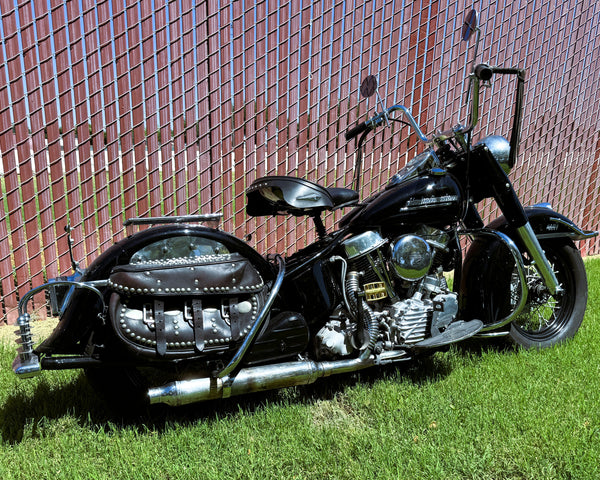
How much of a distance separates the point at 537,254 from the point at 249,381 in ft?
5.67

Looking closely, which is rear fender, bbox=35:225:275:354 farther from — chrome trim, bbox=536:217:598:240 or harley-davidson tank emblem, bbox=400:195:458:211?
chrome trim, bbox=536:217:598:240

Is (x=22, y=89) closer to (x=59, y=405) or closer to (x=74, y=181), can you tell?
(x=74, y=181)

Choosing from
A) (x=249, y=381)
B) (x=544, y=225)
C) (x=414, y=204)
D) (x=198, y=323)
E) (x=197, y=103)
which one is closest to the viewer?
(x=198, y=323)

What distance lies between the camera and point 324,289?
2293 mm

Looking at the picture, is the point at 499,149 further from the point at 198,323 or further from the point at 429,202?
the point at 198,323

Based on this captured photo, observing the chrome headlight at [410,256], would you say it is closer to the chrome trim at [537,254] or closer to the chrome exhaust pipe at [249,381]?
the chrome exhaust pipe at [249,381]

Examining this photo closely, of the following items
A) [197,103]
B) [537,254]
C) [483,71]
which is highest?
[483,71]

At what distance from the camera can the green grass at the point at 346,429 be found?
1858 mm

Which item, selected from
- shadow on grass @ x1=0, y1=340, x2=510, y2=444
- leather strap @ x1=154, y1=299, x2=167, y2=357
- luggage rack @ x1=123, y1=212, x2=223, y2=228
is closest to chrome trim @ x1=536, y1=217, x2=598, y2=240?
shadow on grass @ x1=0, y1=340, x2=510, y2=444

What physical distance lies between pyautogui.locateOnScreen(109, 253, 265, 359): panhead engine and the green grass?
17.4 inches

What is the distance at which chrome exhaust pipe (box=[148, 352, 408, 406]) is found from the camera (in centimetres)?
196

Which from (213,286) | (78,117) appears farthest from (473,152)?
(78,117)

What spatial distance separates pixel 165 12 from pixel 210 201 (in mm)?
1398

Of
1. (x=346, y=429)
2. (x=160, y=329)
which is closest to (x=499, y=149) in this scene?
(x=346, y=429)
